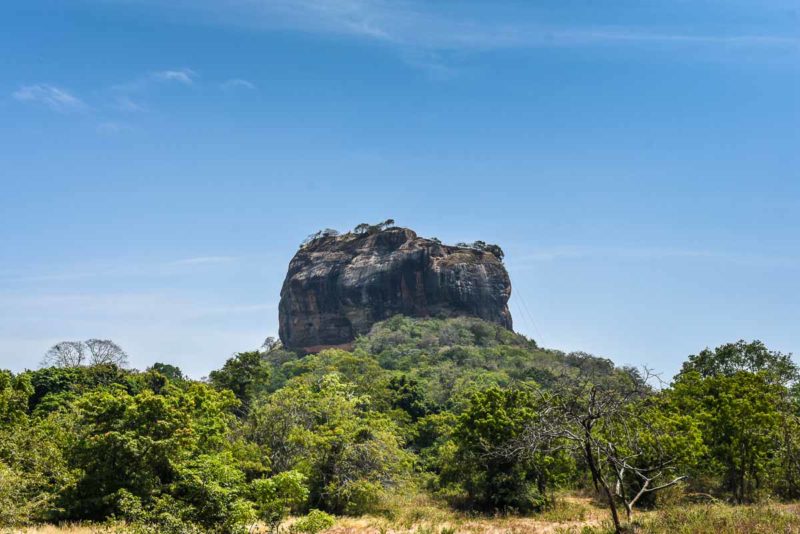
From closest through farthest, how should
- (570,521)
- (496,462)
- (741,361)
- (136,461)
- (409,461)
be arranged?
(136,461)
(570,521)
(496,462)
(409,461)
(741,361)

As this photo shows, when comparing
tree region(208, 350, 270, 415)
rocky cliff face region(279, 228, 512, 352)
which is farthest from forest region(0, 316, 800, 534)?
rocky cliff face region(279, 228, 512, 352)

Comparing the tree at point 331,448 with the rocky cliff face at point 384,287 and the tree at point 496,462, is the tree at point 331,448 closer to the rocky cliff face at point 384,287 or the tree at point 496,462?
the tree at point 496,462

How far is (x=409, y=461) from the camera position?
33.2m

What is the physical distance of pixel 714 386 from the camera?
32344mm

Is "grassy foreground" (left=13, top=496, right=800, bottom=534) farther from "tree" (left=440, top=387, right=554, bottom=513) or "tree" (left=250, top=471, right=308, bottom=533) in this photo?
"tree" (left=440, top=387, right=554, bottom=513)

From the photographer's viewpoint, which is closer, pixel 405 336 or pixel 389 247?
pixel 405 336

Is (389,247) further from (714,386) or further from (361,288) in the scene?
(714,386)

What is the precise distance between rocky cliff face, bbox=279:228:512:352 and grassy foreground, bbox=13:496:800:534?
80441 millimetres

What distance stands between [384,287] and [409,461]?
79.4m

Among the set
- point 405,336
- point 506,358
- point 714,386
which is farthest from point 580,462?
point 405,336

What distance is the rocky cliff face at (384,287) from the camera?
4427 inches

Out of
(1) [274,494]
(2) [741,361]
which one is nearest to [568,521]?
(1) [274,494]

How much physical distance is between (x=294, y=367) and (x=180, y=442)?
198 feet

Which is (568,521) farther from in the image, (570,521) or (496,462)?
(496,462)
